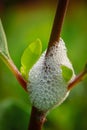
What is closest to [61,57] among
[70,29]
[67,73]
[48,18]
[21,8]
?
[67,73]

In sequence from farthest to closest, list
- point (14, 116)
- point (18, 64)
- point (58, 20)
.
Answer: point (18, 64) < point (14, 116) < point (58, 20)

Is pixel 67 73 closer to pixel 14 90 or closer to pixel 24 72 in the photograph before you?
pixel 24 72

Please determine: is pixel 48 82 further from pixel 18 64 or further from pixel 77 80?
pixel 18 64

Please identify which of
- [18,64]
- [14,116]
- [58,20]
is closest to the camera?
[58,20]

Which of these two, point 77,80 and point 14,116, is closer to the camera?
point 77,80

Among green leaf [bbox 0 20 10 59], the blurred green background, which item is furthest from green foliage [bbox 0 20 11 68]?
the blurred green background

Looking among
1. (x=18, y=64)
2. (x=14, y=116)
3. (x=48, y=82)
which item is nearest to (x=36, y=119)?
(x=48, y=82)

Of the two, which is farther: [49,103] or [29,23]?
[29,23]
